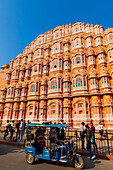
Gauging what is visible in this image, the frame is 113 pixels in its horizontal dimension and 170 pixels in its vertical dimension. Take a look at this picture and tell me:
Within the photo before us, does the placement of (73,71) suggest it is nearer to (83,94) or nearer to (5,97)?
(83,94)

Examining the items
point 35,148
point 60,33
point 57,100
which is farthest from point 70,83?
point 35,148

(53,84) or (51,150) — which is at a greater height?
(53,84)

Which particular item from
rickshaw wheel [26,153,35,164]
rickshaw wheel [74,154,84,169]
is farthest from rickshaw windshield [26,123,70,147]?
rickshaw wheel [74,154,84,169]

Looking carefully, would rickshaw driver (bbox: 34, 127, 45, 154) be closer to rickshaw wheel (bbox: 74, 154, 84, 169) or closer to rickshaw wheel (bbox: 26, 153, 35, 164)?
rickshaw wheel (bbox: 26, 153, 35, 164)

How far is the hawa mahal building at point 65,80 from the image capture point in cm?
2055

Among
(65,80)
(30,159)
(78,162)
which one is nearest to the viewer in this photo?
(78,162)

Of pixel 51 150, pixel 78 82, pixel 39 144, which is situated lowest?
pixel 51 150

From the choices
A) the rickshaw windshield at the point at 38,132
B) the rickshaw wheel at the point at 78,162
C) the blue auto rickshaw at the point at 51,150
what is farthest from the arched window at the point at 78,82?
the rickshaw wheel at the point at 78,162

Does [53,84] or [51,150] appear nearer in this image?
[51,150]

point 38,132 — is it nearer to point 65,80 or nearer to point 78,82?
point 78,82

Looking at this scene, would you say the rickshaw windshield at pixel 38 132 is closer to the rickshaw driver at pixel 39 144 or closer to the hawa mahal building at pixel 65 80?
the rickshaw driver at pixel 39 144

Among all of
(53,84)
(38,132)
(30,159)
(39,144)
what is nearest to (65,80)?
(53,84)

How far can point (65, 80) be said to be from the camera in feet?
76.1

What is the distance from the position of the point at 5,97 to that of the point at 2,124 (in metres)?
6.86
